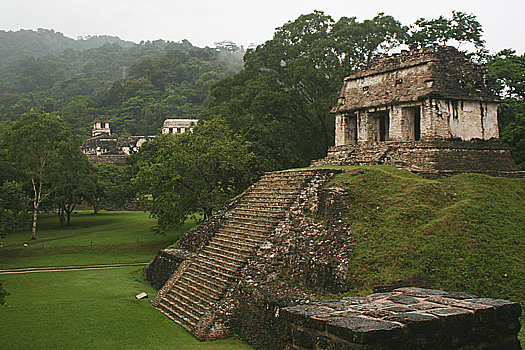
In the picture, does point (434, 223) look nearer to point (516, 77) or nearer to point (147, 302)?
point (147, 302)

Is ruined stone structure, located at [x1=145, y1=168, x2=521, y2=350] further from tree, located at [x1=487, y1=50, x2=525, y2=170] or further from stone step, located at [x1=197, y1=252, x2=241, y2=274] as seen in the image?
tree, located at [x1=487, y1=50, x2=525, y2=170]

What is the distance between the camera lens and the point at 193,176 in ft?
61.0

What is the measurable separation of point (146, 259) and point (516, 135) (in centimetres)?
1694

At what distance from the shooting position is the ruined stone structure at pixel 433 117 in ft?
45.9

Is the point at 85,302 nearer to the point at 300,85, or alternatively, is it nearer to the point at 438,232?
the point at 438,232

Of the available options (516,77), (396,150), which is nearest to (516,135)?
(516,77)

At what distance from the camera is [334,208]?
10883 millimetres

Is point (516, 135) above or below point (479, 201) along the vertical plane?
above

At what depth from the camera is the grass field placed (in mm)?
8805

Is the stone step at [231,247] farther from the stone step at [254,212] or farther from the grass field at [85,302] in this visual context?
the grass field at [85,302]

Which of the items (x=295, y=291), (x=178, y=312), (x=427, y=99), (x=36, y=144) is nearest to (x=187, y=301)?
(x=178, y=312)

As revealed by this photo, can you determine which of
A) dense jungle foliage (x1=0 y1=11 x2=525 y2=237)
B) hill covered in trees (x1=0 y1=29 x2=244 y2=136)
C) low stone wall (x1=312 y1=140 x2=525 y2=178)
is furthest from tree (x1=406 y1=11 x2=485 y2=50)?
hill covered in trees (x1=0 y1=29 x2=244 y2=136)

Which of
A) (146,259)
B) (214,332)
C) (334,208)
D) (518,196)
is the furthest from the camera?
(146,259)

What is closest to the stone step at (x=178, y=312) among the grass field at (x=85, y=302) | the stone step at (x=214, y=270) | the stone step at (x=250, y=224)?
the grass field at (x=85, y=302)
